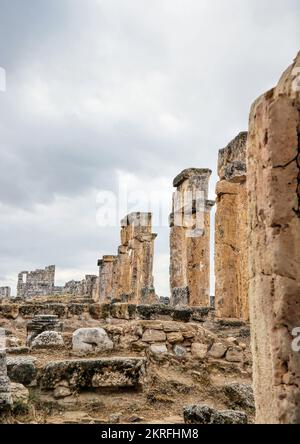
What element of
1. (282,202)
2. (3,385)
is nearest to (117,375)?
(3,385)

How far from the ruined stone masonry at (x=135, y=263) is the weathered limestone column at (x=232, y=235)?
30.2 feet

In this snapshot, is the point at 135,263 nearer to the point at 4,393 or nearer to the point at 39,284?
the point at 4,393

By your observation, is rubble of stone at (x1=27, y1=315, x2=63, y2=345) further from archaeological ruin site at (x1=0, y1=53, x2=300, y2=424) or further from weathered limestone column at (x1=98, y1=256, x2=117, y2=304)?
weathered limestone column at (x1=98, y1=256, x2=117, y2=304)

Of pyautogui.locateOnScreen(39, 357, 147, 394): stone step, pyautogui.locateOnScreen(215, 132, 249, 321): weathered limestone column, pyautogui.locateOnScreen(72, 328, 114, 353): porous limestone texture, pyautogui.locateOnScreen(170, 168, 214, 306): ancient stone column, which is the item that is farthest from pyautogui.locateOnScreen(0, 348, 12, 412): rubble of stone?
pyautogui.locateOnScreen(170, 168, 214, 306): ancient stone column

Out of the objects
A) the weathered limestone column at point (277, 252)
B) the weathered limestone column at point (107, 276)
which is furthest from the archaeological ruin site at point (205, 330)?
the weathered limestone column at point (107, 276)

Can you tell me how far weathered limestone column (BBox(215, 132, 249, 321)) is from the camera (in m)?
10.4

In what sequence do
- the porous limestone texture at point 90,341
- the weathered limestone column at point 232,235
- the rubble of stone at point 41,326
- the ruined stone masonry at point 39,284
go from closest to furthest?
1. the porous limestone texture at point 90,341
2. the rubble of stone at point 41,326
3. the weathered limestone column at point 232,235
4. the ruined stone masonry at point 39,284

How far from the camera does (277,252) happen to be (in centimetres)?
251

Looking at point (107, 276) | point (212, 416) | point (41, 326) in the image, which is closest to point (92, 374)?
point (212, 416)

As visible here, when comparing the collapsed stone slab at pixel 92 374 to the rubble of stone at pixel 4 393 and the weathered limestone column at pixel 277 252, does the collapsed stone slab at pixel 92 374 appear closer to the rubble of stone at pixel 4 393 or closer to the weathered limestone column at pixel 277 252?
the rubble of stone at pixel 4 393

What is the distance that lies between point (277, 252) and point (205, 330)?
554cm

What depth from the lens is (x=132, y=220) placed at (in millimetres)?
22562

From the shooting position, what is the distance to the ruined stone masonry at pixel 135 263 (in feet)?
65.5
